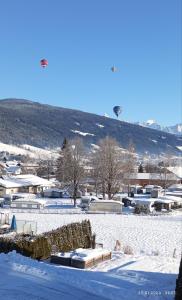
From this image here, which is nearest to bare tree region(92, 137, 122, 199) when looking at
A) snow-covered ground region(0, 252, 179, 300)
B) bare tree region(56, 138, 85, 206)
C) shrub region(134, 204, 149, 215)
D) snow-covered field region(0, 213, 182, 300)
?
bare tree region(56, 138, 85, 206)

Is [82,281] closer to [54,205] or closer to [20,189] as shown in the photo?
[54,205]

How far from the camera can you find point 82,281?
11.0 meters

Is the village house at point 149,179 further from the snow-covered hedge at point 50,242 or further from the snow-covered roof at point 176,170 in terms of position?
the snow-covered hedge at point 50,242

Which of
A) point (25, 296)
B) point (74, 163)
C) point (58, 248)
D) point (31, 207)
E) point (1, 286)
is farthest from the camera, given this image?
point (74, 163)

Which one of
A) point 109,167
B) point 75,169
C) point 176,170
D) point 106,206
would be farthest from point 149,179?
point 106,206

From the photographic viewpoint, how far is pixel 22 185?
192 feet

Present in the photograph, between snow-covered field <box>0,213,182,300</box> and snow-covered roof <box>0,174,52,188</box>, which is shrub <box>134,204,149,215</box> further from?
snow-covered roof <box>0,174,52,188</box>

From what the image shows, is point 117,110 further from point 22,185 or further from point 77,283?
point 77,283

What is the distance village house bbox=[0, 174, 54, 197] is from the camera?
55.3 metres

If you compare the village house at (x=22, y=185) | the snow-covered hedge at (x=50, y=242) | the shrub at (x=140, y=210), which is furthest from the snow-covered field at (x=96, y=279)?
the village house at (x=22, y=185)

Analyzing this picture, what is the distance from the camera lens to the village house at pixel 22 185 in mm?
55312

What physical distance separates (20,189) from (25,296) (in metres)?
51.2

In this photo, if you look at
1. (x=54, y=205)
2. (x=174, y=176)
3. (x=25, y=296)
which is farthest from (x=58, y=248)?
(x=174, y=176)

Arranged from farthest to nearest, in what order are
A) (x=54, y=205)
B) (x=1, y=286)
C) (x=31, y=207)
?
1. (x=54, y=205)
2. (x=31, y=207)
3. (x=1, y=286)
